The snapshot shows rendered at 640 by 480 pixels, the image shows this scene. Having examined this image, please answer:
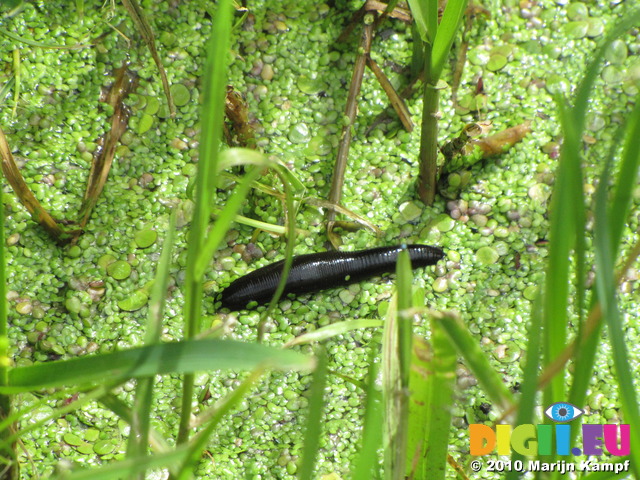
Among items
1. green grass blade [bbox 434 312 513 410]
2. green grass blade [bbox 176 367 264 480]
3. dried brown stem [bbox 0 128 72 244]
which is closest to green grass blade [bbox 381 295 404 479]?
green grass blade [bbox 434 312 513 410]

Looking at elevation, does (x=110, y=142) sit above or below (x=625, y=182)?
above

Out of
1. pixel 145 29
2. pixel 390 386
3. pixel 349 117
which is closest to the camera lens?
pixel 390 386

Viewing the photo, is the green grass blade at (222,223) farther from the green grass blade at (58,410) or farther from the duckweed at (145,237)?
the duckweed at (145,237)

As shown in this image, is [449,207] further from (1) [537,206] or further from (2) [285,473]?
(2) [285,473]

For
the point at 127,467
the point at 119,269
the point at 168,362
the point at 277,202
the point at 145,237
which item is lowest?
the point at 127,467

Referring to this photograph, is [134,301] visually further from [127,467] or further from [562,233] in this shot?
[562,233]

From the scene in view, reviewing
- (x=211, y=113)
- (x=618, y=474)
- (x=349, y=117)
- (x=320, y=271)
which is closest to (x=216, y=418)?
(x=211, y=113)
